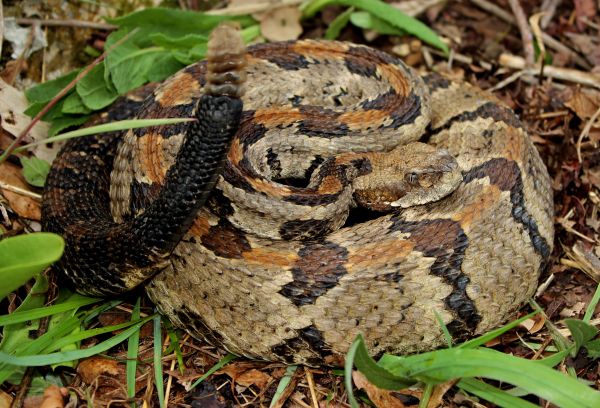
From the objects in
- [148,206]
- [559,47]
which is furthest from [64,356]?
[559,47]

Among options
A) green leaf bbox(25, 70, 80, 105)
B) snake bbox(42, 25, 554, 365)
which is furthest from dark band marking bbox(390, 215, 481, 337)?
green leaf bbox(25, 70, 80, 105)

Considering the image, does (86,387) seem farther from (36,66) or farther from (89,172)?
(36,66)

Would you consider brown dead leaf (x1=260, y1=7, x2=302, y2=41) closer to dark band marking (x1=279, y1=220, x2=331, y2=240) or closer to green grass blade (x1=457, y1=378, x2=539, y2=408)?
dark band marking (x1=279, y1=220, x2=331, y2=240)

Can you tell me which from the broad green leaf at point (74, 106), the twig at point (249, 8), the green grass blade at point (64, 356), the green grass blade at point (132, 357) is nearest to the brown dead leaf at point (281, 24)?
the twig at point (249, 8)

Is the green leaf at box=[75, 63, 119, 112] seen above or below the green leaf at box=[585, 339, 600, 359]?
above

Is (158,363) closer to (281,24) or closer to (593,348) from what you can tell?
(593,348)

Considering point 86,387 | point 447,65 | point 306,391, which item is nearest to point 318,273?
point 306,391
